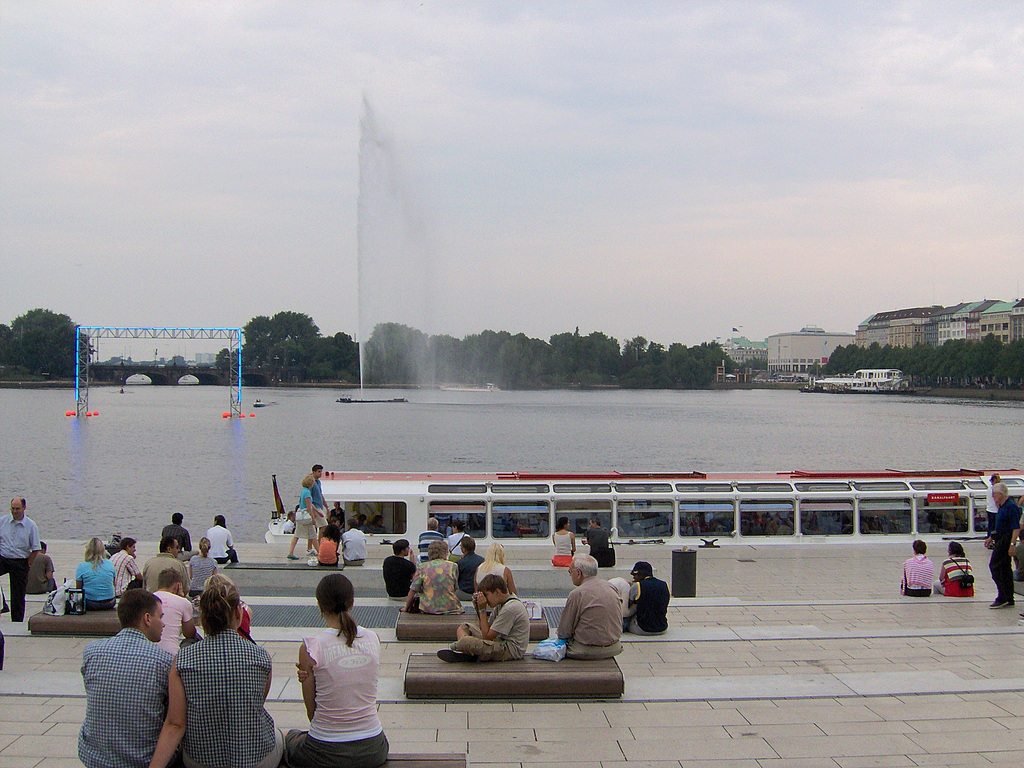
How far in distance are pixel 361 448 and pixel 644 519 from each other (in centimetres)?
5216

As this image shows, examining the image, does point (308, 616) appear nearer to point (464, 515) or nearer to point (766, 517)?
point (464, 515)

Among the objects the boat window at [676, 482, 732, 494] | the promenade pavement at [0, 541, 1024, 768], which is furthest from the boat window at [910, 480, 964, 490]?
the promenade pavement at [0, 541, 1024, 768]

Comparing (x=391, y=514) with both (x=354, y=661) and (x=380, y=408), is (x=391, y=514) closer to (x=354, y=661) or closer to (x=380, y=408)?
(x=354, y=661)

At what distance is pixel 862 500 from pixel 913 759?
14.3 metres

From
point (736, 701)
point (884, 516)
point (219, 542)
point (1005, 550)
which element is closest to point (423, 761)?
point (736, 701)

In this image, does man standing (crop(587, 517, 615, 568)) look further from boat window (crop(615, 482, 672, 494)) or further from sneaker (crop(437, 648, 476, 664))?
sneaker (crop(437, 648, 476, 664))

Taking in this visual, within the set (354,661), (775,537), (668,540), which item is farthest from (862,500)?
(354,661)

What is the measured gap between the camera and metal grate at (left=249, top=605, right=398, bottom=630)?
37.8 feet

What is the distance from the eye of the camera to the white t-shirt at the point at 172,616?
792 cm

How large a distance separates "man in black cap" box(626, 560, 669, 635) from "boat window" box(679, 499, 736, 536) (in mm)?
9007

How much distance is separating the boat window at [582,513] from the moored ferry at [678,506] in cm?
2

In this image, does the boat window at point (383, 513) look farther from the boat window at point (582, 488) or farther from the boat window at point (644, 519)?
the boat window at point (644, 519)

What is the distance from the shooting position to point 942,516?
2084 cm

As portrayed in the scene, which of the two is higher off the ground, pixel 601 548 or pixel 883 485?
pixel 883 485
